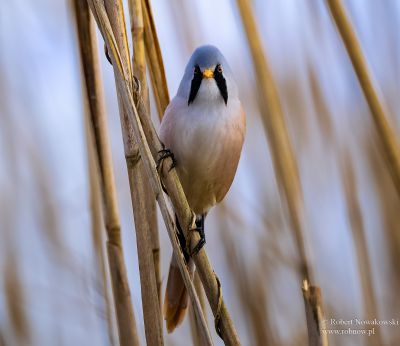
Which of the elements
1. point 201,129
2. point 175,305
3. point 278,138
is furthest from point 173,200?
point 175,305

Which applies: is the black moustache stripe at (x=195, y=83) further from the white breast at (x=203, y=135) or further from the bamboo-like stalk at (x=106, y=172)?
the bamboo-like stalk at (x=106, y=172)

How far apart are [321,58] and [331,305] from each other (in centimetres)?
68

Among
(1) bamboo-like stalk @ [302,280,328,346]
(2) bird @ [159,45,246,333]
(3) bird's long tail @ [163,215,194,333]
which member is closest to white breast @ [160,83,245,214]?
(2) bird @ [159,45,246,333]

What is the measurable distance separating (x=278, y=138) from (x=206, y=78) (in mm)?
260

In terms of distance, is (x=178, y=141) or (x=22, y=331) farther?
(x=22, y=331)

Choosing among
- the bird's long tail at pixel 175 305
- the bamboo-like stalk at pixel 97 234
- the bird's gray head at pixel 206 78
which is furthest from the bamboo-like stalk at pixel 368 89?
the bamboo-like stalk at pixel 97 234

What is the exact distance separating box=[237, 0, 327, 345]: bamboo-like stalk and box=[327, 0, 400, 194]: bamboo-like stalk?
0.54 ft

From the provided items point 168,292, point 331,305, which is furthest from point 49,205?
point 331,305

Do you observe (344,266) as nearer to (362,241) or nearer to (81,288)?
(362,241)

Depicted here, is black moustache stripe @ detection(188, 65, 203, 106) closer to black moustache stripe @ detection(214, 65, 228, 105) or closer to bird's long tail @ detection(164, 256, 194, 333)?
black moustache stripe @ detection(214, 65, 228, 105)

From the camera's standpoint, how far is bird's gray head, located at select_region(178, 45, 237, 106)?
1.36m

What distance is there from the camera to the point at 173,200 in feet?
3.34

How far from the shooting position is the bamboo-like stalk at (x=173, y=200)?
92 centimetres

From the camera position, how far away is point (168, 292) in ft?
4.92
